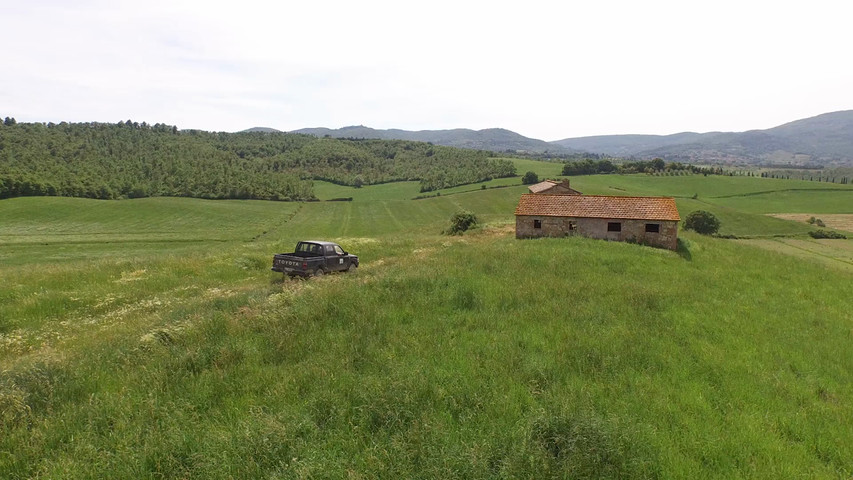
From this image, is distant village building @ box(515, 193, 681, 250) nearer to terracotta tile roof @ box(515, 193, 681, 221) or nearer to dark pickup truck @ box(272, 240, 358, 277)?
terracotta tile roof @ box(515, 193, 681, 221)

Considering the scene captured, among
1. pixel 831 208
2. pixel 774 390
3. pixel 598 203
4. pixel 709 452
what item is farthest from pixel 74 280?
pixel 831 208

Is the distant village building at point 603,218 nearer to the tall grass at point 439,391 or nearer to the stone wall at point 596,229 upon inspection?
the stone wall at point 596,229

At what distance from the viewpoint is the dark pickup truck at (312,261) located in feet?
62.3

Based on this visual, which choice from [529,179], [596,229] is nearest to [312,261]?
[596,229]

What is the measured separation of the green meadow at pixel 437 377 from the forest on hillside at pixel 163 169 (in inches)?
4291

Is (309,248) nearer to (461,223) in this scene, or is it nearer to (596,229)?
(596,229)

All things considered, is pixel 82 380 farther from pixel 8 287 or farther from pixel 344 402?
pixel 8 287

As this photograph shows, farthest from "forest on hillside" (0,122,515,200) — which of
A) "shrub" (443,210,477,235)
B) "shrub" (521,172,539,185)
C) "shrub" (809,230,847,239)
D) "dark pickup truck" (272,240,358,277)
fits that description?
"dark pickup truck" (272,240,358,277)

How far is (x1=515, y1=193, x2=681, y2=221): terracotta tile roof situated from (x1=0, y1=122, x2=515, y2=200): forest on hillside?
333ft

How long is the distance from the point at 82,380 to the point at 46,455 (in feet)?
8.38

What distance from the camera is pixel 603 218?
3048 cm

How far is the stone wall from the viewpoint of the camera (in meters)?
29.0

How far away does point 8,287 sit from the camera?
709 inches

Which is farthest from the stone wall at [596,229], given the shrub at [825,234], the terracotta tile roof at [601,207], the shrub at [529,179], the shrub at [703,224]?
the shrub at [529,179]
